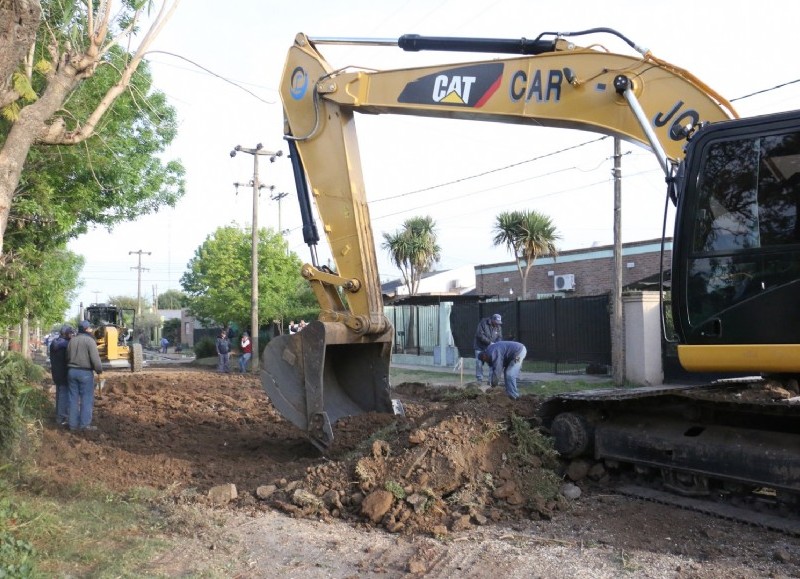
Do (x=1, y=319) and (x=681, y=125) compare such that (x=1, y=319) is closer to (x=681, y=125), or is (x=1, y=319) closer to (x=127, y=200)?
(x=127, y=200)

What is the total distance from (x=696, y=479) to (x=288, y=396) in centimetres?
394

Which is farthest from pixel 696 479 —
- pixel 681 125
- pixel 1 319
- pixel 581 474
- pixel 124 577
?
pixel 1 319

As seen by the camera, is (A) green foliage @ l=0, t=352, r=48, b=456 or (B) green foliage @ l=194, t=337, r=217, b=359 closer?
(A) green foliage @ l=0, t=352, r=48, b=456

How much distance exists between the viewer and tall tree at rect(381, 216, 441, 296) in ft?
113

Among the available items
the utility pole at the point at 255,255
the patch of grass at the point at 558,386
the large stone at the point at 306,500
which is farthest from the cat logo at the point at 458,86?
the utility pole at the point at 255,255

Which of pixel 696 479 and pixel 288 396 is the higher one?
pixel 288 396

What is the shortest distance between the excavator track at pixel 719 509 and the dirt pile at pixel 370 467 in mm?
703

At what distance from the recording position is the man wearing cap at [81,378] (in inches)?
426

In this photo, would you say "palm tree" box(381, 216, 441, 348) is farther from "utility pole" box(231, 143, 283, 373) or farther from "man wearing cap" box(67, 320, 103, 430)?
"man wearing cap" box(67, 320, 103, 430)

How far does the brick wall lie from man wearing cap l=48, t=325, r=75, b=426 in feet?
64.2

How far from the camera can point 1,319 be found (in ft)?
46.7

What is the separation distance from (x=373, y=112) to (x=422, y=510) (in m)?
4.47

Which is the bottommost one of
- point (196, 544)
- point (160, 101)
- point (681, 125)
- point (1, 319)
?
point (196, 544)

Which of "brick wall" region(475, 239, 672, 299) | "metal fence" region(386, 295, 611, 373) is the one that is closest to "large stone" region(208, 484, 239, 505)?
"metal fence" region(386, 295, 611, 373)
